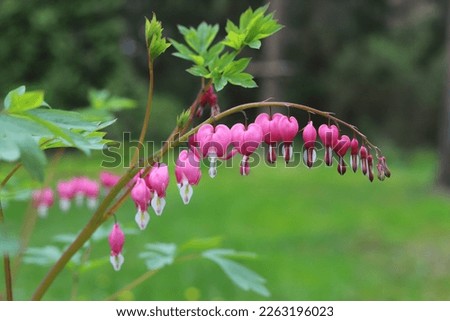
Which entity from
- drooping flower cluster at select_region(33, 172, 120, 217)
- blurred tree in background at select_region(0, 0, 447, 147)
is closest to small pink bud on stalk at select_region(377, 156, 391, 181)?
drooping flower cluster at select_region(33, 172, 120, 217)

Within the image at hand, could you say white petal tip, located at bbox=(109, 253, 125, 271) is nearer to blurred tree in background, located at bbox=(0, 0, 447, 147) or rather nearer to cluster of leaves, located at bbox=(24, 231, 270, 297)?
cluster of leaves, located at bbox=(24, 231, 270, 297)

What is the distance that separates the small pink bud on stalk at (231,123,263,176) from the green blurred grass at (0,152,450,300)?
30.1 inches

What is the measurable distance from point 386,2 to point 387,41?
1869mm

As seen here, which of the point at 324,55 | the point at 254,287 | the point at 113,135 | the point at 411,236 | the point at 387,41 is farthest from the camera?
the point at 324,55

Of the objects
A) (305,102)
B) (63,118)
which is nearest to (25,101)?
(63,118)

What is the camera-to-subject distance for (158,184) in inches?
42.5

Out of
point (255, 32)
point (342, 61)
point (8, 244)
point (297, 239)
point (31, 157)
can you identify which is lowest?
point (297, 239)

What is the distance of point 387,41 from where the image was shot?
1487 cm

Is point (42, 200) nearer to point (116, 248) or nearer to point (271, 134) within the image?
point (116, 248)

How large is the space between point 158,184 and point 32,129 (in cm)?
27

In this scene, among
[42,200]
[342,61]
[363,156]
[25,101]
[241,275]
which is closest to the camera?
[25,101]

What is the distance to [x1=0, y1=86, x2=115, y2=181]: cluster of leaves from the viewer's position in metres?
0.82
